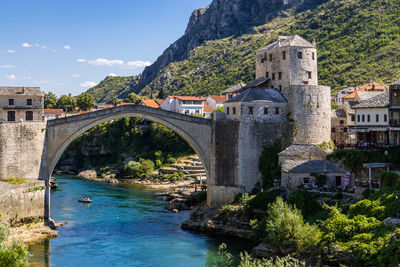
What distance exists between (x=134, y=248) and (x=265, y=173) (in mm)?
13100

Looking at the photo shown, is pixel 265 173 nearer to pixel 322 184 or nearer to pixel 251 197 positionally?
pixel 251 197

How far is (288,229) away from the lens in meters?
30.8

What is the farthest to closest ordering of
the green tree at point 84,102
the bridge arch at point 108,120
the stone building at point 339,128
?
the green tree at point 84,102 → the stone building at point 339,128 → the bridge arch at point 108,120

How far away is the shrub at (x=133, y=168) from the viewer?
74125mm

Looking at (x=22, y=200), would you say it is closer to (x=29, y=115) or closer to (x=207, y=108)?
(x=29, y=115)

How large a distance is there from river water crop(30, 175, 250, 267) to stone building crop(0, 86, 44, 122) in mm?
9577

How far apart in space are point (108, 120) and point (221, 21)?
112 m

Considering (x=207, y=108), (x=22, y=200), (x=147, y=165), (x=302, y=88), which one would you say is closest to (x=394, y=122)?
(x=302, y=88)

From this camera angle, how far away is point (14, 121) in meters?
39.8

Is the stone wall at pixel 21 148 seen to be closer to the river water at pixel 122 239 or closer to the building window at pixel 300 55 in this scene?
the river water at pixel 122 239

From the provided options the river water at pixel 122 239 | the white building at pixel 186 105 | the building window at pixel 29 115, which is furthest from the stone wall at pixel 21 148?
the white building at pixel 186 105

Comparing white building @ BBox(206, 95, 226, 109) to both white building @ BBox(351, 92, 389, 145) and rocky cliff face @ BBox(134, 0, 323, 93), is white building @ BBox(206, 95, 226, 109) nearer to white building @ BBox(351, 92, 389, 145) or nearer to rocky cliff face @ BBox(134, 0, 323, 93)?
white building @ BBox(351, 92, 389, 145)

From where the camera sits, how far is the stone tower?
42594 millimetres

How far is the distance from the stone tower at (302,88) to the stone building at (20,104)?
21516mm
